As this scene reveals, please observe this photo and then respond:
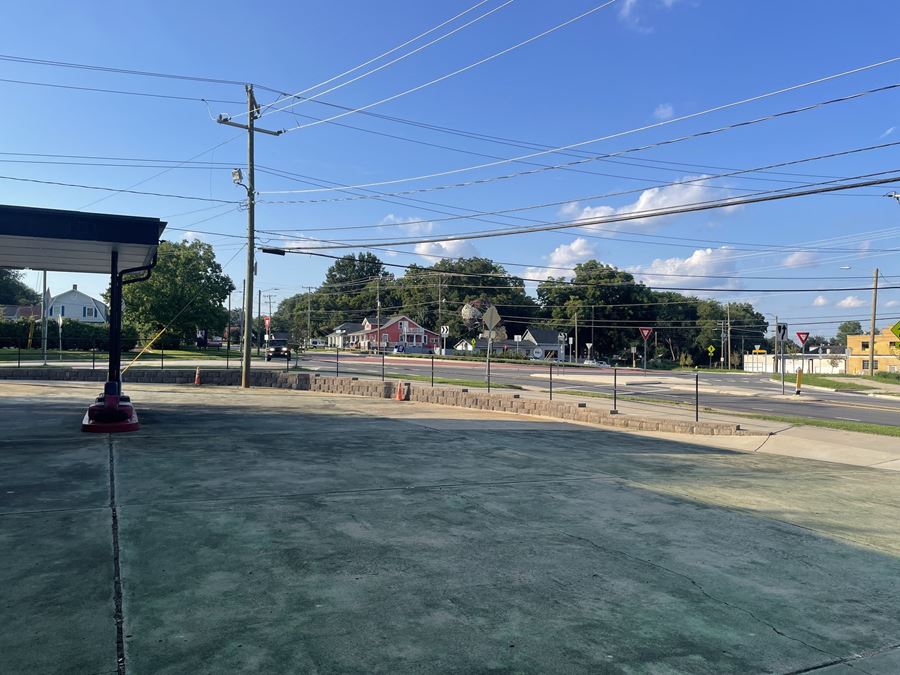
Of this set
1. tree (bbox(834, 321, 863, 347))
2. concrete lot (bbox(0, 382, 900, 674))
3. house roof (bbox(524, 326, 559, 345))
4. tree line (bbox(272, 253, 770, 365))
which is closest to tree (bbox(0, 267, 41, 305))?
tree line (bbox(272, 253, 770, 365))

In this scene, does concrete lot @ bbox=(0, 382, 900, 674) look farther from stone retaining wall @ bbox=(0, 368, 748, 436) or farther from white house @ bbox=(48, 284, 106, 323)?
white house @ bbox=(48, 284, 106, 323)

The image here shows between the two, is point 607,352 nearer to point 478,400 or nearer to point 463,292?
point 463,292

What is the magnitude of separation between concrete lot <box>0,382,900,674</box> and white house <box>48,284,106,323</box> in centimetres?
9136

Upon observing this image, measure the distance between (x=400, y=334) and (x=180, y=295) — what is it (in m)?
51.8

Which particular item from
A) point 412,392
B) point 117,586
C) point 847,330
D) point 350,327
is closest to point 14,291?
point 350,327

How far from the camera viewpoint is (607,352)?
9750 centimetres

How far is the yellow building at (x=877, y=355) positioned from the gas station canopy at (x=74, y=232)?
3165 inches

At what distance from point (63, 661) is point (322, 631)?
1457mm

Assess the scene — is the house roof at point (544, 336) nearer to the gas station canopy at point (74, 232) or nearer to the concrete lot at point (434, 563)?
the gas station canopy at point (74, 232)

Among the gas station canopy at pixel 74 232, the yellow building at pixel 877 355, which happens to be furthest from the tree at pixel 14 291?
the yellow building at pixel 877 355

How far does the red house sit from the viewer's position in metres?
105

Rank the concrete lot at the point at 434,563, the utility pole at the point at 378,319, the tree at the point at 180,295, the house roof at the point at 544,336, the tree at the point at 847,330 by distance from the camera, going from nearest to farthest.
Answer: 1. the concrete lot at the point at 434,563
2. the tree at the point at 180,295
3. the utility pole at the point at 378,319
4. the house roof at the point at 544,336
5. the tree at the point at 847,330

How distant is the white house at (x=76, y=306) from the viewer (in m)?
87.9

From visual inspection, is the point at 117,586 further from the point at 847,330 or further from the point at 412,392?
the point at 847,330
